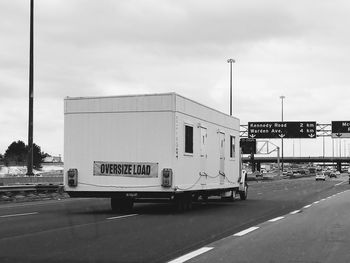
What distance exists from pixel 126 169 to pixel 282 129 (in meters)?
53.1

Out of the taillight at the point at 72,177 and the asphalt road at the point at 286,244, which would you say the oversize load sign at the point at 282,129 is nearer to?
the taillight at the point at 72,177

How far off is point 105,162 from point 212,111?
4746 mm

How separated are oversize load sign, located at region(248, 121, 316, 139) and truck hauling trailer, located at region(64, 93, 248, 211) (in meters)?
51.2

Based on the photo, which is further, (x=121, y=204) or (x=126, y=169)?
(x=121, y=204)

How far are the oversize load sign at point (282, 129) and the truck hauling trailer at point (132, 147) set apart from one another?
168 ft

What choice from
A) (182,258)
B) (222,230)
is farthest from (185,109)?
(182,258)

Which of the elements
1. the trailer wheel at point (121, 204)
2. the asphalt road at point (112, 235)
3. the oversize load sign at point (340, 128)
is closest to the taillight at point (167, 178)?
the asphalt road at point (112, 235)

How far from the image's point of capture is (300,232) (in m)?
12.2

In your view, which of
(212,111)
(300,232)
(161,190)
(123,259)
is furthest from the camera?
(212,111)

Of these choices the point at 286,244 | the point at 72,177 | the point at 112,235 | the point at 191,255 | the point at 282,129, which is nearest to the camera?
the point at 191,255

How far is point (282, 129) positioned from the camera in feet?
225

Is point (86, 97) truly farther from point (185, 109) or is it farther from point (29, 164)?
point (29, 164)

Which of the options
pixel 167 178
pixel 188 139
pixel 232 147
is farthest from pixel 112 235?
pixel 232 147

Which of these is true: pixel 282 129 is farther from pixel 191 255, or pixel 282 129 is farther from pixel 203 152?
pixel 191 255
